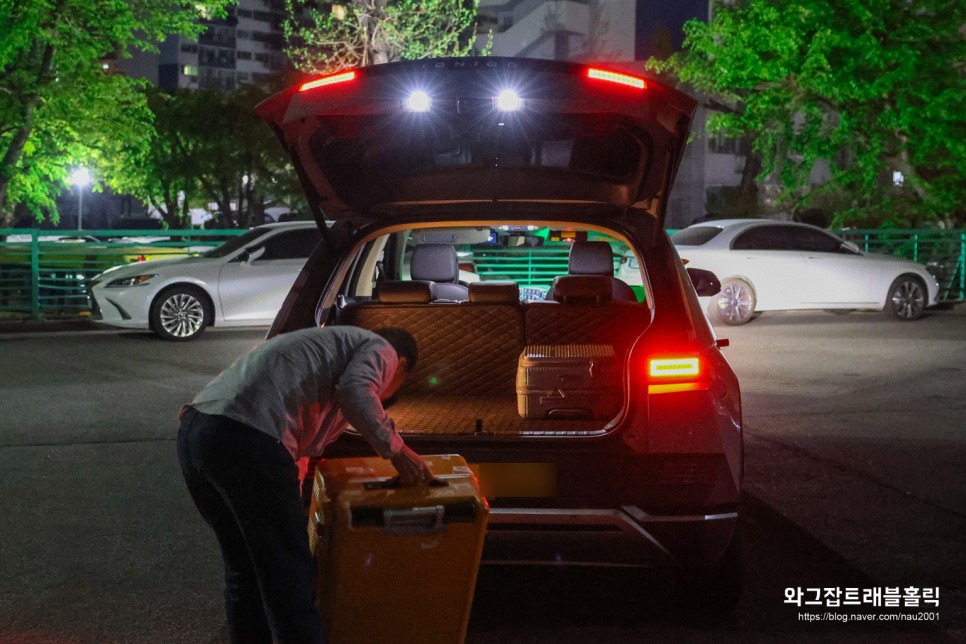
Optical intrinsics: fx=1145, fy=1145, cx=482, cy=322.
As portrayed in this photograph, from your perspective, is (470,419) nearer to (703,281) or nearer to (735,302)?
(703,281)

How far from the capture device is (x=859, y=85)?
22750 millimetres

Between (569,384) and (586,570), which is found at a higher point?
(569,384)

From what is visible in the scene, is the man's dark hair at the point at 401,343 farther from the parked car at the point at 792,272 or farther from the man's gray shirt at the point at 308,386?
the parked car at the point at 792,272

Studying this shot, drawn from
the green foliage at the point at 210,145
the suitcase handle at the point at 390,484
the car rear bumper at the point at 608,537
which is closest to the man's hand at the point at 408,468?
the suitcase handle at the point at 390,484

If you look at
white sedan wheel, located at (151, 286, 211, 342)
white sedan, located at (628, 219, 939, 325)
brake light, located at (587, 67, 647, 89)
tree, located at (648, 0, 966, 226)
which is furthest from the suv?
tree, located at (648, 0, 966, 226)

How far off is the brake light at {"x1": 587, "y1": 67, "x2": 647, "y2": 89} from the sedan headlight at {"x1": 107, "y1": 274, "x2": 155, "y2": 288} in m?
11.4

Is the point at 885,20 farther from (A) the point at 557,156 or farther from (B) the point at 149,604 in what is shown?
(B) the point at 149,604

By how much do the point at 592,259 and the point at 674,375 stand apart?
254 cm

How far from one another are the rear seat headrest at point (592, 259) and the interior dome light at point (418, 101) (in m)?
2.45

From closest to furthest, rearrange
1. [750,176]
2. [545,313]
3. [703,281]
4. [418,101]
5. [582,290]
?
[418,101]
[582,290]
[545,313]
[703,281]
[750,176]

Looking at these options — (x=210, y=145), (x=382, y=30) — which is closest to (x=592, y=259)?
(x=382, y=30)

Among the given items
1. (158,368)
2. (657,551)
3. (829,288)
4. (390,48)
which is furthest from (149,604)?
(390,48)

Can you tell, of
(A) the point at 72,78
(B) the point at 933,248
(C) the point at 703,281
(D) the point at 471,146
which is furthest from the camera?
(B) the point at 933,248

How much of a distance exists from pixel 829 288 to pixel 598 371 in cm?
1271
